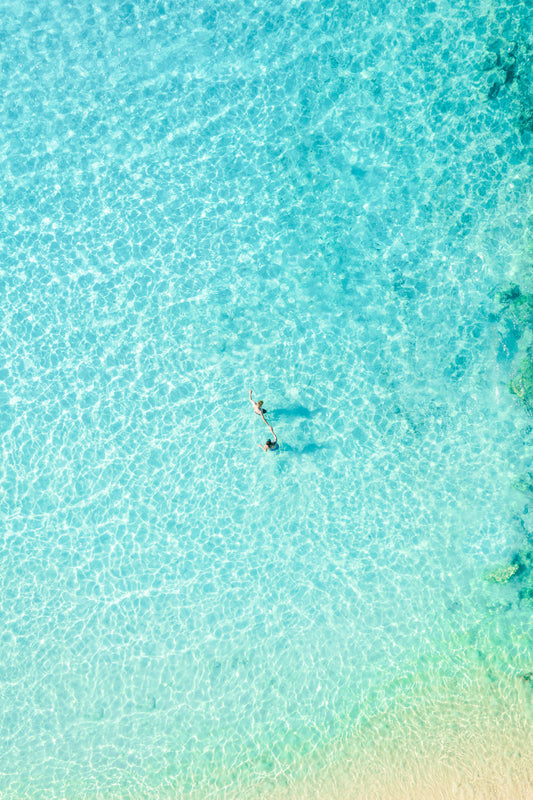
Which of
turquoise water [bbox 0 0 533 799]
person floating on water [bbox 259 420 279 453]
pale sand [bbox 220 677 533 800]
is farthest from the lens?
person floating on water [bbox 259 420 279 453]

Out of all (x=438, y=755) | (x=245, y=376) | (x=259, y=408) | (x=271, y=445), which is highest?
(x=245, y=376)

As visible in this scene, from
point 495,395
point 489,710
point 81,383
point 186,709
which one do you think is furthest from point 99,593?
point 495,395

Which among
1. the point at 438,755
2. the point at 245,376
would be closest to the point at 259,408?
the point at 245,376

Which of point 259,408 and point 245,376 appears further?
point 245,376

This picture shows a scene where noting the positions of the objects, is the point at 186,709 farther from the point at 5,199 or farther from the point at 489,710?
the point at 5,199

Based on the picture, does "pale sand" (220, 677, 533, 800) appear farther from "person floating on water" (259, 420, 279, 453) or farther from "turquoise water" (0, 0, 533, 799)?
"person floating on water" (259, 420, 279, 453)

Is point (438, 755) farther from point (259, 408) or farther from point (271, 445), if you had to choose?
point (259, 408)

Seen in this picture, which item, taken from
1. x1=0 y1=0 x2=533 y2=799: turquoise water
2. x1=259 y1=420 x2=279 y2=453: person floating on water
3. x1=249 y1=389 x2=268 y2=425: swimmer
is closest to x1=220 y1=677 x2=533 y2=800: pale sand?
x1=0 y1=0 x2=533 y2=799: turquoise water

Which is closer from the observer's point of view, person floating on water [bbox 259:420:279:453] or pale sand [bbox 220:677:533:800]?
pale sand [bbox 220:677:533:800]
